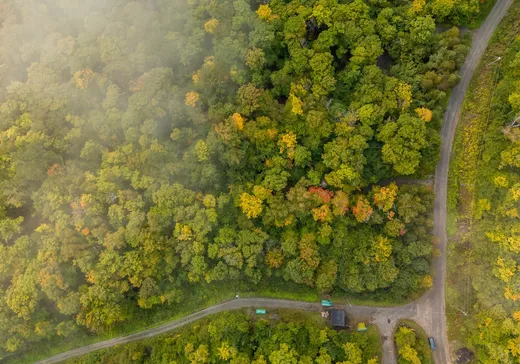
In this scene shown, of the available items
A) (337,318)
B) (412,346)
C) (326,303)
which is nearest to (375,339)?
(412,346)

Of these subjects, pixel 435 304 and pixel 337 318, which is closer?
pixel 435 304

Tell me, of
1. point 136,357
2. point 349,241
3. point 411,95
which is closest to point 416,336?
point 349,241

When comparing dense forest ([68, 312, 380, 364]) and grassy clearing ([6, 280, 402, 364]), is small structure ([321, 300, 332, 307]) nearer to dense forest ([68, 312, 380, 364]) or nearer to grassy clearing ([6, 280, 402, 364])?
grassy clearing ([6, 280, 402, 364])

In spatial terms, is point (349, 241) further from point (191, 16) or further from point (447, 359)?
point (191, 16)

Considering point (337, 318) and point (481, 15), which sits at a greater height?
point (481, 15)

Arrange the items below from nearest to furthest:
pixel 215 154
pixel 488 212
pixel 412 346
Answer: pixel 488 212 → pixel 412 346 → pixel 215 154

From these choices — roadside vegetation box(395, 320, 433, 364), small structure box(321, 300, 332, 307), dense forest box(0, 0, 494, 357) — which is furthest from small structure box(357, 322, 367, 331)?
dense forest box(0, 0, 494, 357)

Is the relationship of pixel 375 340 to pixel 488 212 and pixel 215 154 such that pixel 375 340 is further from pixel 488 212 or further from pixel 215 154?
pixel 215 154

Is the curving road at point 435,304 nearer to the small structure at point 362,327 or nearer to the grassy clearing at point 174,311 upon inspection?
the grassy clearing at point 174,311
